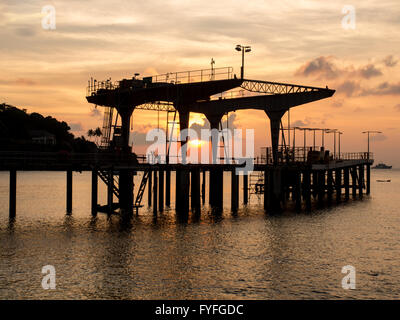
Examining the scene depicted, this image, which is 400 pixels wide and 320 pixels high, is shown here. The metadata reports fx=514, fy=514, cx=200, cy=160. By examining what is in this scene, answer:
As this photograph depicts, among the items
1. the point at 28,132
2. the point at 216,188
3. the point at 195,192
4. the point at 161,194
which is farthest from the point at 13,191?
the point at 28,132

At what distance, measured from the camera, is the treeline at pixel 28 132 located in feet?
490

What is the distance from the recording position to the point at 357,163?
86.6 m

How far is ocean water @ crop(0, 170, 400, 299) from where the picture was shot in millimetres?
25125

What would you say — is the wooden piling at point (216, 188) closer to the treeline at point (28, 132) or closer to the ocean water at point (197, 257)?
the ocean water at point (197, 257)

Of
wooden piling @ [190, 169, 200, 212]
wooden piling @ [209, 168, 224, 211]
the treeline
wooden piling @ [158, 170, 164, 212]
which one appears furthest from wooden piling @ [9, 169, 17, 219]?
the treeline

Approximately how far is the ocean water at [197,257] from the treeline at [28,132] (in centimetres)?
9877

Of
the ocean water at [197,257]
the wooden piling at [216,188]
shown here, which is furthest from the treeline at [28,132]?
the ocean water at [197,257]

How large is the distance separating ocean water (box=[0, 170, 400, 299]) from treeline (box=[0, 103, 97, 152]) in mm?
98771

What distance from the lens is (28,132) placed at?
17338 centimetres

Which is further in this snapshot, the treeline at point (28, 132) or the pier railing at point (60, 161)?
the treeline at point (28, 132)

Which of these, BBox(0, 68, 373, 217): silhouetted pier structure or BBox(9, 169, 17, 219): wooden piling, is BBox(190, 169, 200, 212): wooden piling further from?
BBox(9, 169, 17, 219): wooden piling

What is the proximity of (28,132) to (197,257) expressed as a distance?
502 ft

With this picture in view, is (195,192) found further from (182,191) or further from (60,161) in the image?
(60,161)
